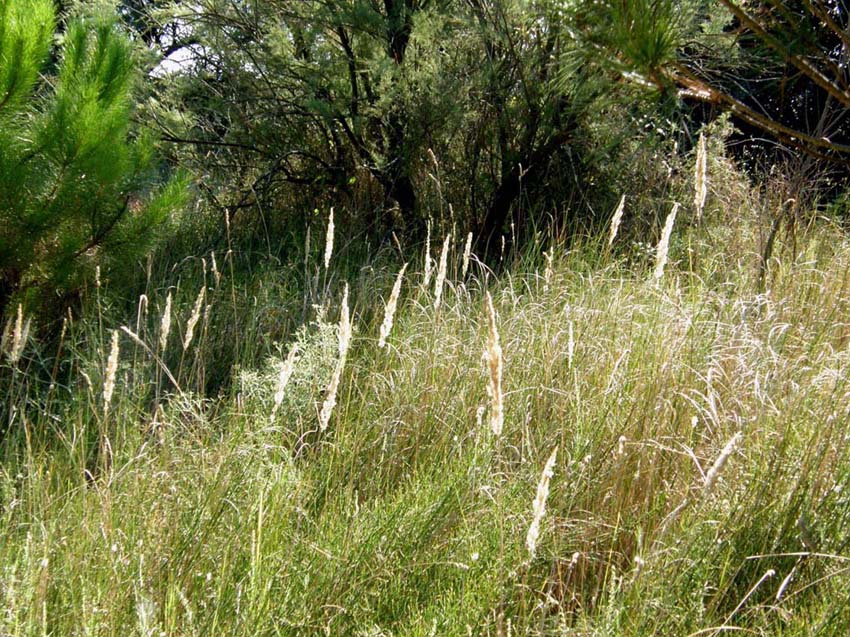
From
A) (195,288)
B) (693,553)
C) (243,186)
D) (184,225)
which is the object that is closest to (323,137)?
(243,186)

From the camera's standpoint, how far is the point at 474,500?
208 cm

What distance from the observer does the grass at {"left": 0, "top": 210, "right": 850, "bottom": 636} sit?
5.66 ft

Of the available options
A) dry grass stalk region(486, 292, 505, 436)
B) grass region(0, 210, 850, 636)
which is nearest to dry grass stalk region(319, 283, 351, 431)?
grass region(0, 210, 850, 636)

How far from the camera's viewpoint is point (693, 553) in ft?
6.20

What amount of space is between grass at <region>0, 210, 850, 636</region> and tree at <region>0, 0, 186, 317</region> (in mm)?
492

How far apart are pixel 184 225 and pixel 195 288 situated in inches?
46.4

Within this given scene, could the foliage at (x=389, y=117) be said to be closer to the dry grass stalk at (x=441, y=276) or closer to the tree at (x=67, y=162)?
the tree at (x=67, y=162)

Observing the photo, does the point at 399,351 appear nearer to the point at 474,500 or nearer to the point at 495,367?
the point at 474,500

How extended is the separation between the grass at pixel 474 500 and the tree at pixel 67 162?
492 mm

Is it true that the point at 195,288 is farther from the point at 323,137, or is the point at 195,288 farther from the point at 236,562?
the point at 236,562

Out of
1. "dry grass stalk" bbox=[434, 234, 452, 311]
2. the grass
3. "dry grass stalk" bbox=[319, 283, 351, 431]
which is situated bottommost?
the grass

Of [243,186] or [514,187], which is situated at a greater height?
[514,187]

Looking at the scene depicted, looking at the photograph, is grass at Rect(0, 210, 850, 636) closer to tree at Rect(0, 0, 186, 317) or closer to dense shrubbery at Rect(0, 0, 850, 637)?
dense shrubbery at Rect(0, 0, 850, 637)

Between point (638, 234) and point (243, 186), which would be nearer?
point (638, 234)
